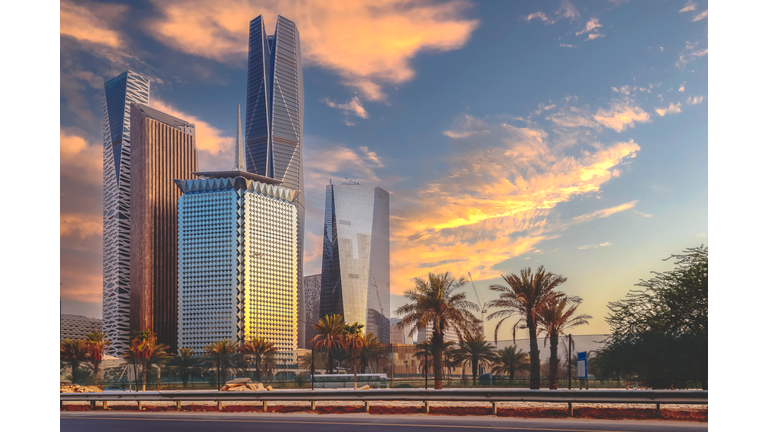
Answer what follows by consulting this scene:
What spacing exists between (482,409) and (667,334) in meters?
8.56

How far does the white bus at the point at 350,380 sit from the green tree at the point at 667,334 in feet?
32.8

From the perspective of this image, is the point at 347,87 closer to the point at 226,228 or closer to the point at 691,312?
the point at 691,312

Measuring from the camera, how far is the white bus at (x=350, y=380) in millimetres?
26703

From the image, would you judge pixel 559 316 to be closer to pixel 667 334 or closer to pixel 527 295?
pixel 527 295

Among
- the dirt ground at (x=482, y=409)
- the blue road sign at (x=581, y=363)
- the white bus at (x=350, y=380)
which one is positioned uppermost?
the blue road sign at (x=581, y=363)

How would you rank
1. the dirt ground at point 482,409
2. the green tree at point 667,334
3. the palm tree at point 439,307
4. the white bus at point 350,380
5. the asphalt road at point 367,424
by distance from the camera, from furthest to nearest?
the palm tree at point 439,307 → the white bus at point 350,380 → the green tree at point 667,334 → the dirt ground at point 482,409 → the asphalt road at point 367,424

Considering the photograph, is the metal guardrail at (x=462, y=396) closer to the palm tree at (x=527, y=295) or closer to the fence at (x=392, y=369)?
the fence at (x=392, y=369)

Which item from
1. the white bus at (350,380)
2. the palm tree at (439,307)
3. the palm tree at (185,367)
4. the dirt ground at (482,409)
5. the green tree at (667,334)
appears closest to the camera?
the dirt ground at (482,409)

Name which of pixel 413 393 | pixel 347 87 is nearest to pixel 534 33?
pixel 413 393

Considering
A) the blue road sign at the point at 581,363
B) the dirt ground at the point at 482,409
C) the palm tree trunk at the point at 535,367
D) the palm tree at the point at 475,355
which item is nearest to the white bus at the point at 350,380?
the palm tree at the point at 475,355
